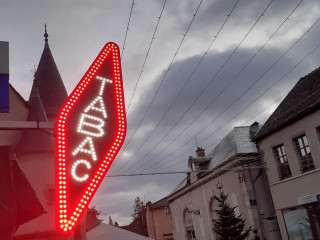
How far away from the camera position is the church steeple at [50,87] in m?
23.8

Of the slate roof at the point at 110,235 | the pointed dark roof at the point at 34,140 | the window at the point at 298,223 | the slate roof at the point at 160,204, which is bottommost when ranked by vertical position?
the window at the point at 298,223

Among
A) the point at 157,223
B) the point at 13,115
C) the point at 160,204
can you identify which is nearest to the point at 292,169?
the point at 13,115

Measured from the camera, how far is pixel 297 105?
779 inches

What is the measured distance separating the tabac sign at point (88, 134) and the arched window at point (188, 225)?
3035 cm

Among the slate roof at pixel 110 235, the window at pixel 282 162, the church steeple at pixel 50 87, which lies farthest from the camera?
the church steeple at pixel 50 87

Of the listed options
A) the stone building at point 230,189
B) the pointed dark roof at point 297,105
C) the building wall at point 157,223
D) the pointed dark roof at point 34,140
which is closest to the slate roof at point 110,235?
the stone building at point 230,189

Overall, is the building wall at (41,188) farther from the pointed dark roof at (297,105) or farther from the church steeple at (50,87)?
the pointed dark roof at (297,105)

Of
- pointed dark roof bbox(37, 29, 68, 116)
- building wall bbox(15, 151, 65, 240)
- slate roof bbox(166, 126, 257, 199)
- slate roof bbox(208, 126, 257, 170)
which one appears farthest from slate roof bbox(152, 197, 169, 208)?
building wall bbox(15, 151, 65, 240)

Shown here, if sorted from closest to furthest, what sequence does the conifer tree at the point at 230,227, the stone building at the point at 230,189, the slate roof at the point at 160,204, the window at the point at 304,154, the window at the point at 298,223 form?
the window at the point at 304,154
the window at the point at 298,223
the conifer tree at the point at 230,227
the stone building at the point at 230,189
the slate roof at the point at 160,204

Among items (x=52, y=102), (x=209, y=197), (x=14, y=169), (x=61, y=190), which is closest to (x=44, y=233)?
(x=52, y=102)

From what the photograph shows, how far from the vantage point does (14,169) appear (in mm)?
3990

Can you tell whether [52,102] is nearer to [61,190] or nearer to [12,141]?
[12,141]

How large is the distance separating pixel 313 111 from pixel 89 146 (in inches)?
656

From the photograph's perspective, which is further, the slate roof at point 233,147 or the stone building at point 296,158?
the slate roof at point 233,147
